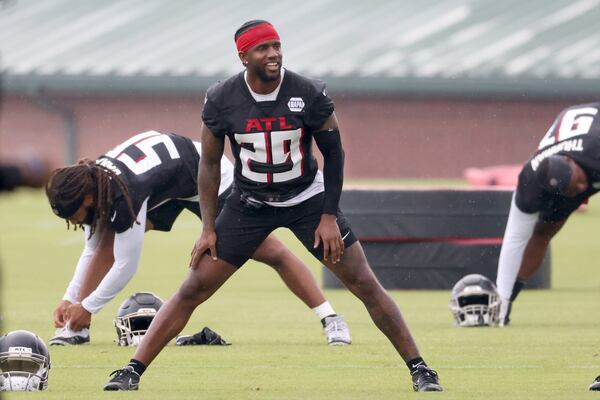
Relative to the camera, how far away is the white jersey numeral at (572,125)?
35.4 ft

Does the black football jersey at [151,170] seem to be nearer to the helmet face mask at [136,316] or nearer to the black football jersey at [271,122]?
the helmet face mask at [136,316]

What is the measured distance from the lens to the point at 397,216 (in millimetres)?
14797

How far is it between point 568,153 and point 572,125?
1.15 feet

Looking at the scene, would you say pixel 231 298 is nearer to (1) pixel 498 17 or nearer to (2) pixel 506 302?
(2) pixel 506 302

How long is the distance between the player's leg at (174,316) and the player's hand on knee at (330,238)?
1.70ft

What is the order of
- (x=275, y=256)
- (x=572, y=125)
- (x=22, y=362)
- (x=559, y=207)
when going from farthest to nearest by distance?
(x=559, y=207), (x=572, y=125), (x=275, y=256), (x=22, y=362)

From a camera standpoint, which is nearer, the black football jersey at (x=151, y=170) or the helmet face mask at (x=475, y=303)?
the black football jersey at (x=151, y=170)

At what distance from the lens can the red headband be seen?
24.3 ft

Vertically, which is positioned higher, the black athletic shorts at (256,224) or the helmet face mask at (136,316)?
the helmet face mask at (136,316)

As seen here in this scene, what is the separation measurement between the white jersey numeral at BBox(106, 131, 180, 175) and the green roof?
2404cm

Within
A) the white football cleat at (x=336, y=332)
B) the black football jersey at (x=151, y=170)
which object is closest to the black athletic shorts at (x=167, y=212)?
the black football jersey at (x=151, y=170)

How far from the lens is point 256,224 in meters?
7.69

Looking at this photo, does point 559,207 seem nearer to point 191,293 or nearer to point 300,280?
point 300,280

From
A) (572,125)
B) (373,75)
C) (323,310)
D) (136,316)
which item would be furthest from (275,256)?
(373,75)
